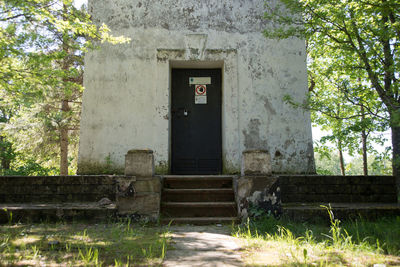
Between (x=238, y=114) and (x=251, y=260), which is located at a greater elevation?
(x=238, y=114)

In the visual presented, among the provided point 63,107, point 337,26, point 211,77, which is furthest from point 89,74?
point 63,107

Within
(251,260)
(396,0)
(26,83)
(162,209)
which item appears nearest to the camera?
(251,260)

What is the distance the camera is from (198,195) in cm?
512

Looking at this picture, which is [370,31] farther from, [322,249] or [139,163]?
[139,163]

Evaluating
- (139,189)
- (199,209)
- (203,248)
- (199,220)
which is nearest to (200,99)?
(199,209)

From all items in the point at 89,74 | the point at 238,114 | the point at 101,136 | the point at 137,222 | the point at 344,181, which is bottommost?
the point at 137,222

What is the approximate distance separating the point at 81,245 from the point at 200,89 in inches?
196

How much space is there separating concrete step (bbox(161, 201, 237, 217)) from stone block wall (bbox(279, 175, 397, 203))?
4.07ft

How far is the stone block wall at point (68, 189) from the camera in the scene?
5312mm

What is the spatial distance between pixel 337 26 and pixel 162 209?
434 cm

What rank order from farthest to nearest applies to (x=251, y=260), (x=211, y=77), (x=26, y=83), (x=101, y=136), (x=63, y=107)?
1. (x=63, y=107)
2. (x=211, y=77)
3. (x=101, y=136)
4. (x=26, y=83)
5. (x=251, y=260)

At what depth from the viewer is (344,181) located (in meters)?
5.52

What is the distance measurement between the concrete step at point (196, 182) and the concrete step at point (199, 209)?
0.59 m

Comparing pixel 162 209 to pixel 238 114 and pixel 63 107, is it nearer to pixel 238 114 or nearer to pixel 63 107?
pixel 238 114
